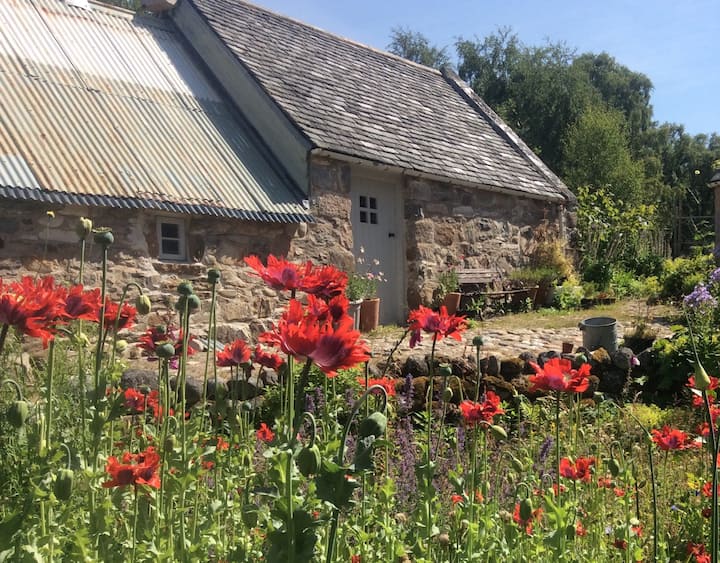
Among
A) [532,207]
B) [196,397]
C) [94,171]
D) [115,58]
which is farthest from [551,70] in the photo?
[196,397]

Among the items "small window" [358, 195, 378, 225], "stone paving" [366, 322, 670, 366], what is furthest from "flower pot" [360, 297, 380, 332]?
"small window" [358, 195, 378, 225]

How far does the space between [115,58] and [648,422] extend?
8069 mm

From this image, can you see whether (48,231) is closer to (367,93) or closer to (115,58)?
(115,58)

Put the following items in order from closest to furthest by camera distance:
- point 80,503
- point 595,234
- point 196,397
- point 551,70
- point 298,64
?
point 80,503 < point 196,397 < point 298,64 < point 595,234 < point 551,70

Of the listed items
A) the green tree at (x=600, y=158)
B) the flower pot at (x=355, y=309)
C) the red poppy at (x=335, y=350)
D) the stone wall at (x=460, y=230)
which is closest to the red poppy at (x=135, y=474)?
the red poppy at (x=335, y=350)

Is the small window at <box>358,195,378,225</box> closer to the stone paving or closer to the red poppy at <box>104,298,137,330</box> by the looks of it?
the stone paving

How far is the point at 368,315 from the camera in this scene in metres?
9.02

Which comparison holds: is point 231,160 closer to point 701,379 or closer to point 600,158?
point 701,379

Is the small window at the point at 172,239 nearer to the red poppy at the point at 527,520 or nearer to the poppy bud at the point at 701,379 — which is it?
the red poppy at the point at 527,520

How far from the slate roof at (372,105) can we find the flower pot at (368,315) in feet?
7.09

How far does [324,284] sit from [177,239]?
6.21m

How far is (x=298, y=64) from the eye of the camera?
10.9 m

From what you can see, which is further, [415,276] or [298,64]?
[298,64]

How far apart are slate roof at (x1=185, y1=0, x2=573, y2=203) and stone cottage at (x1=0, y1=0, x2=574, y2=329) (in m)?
0.05
